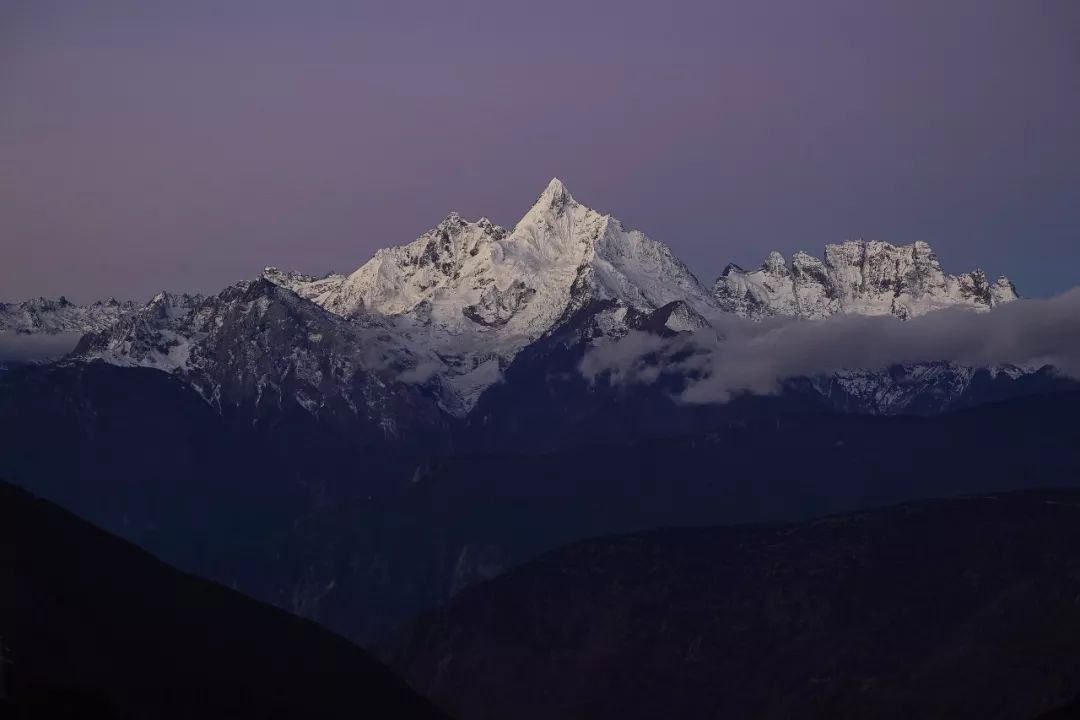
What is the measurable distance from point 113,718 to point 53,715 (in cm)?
1362

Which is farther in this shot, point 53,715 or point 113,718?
point 113,718

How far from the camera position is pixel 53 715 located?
170m

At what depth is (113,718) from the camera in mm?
182750
